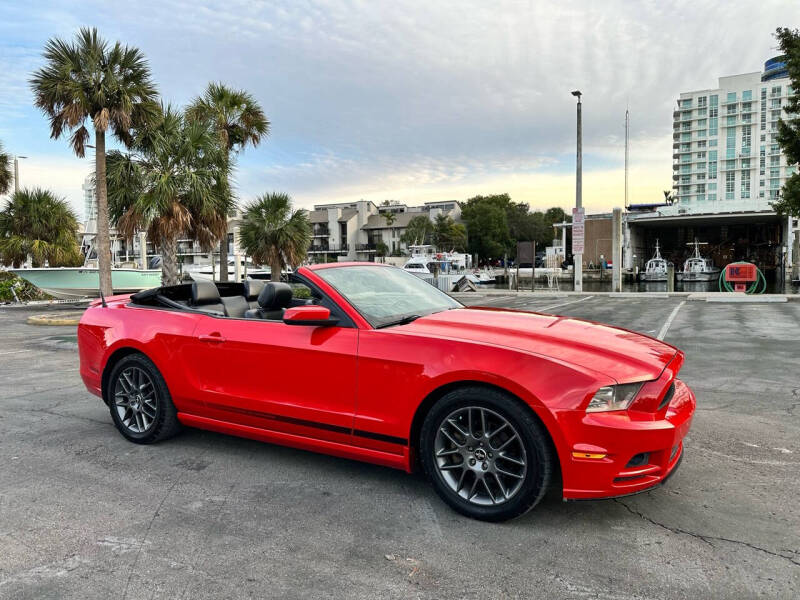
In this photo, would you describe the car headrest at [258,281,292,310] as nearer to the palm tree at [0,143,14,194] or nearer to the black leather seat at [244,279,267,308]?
the black leather seat at [244,279,267,308]

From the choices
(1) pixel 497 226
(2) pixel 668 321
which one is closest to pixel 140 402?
(2) pixel 668 321

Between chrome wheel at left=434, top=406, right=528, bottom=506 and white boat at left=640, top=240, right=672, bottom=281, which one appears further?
white boat at left=640, top=240, right=672, bottom=281

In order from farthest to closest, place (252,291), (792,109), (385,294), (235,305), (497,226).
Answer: (497,226), (792,109), (252,291), (235,305), (385,294)

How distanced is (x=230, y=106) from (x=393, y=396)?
71.6 feet

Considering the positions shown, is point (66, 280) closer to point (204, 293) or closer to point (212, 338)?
point (204, 293)

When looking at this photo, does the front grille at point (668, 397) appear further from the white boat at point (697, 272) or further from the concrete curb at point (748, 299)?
the white boat at point (697, 272)

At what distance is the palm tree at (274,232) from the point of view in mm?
20953

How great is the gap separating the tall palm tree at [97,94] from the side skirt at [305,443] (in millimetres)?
13421

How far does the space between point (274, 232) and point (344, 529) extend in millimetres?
18739

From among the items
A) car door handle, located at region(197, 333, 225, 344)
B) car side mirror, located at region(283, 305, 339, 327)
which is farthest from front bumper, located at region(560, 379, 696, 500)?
car door handle, located at region(197, 333, 225, 344)

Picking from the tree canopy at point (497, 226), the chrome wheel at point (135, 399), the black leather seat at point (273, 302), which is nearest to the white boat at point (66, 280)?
the chrome wheel at point (135, 399)

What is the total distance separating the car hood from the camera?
3.06 m

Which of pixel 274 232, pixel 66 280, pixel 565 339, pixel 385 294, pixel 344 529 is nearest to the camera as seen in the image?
pixel 344 529

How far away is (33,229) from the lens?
84.7ft
